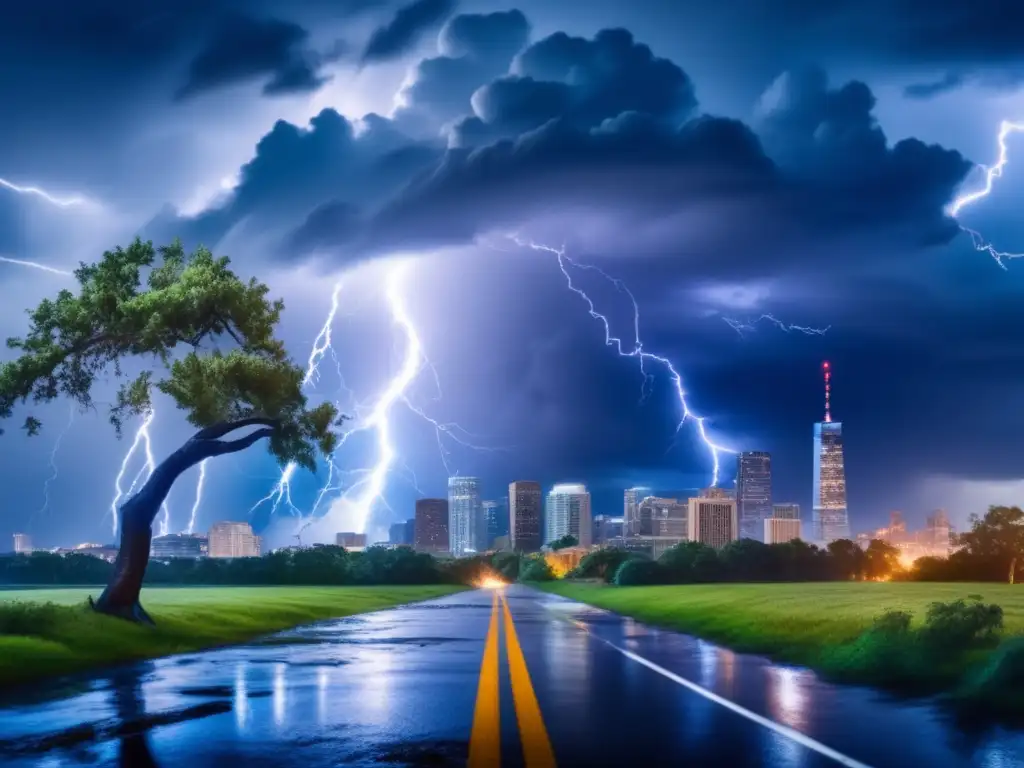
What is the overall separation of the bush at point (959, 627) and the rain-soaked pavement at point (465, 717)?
7.44 ft

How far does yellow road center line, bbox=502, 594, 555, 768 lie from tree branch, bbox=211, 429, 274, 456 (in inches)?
539

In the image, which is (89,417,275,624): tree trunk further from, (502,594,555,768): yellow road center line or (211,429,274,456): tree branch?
(502,594,555,768): yellow road center line

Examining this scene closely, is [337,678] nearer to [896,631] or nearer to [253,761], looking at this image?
[253,761]

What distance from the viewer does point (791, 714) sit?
1316cm

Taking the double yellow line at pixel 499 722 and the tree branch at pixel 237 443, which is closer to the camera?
the double yellow line at pixel 499 722

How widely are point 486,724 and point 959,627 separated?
1018cm

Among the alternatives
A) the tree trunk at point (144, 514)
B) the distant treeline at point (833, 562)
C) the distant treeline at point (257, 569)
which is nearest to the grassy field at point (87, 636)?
the tree trunk at point (144, 514)

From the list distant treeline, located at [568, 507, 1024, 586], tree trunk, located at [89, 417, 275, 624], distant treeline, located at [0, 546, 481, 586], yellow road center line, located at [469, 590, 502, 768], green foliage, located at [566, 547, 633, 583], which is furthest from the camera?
green foliage, located at [566, 547, 633, 583]

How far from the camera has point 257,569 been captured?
133 metres

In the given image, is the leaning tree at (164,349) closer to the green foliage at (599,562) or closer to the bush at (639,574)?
the bush at (639,574)

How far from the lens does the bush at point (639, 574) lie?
102119 mm

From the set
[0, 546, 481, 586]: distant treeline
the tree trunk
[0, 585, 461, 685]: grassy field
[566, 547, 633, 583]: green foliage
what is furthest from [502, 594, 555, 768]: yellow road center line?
[566, 547, 633, 583]: green foliage

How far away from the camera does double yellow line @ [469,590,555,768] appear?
32.7 feet

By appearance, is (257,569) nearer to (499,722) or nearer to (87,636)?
(87,636)
